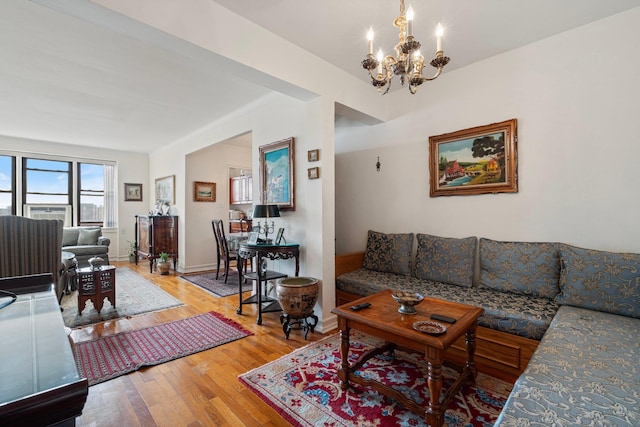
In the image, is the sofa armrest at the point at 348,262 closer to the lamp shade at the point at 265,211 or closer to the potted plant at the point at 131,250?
the lamp shade at the point at 265,211

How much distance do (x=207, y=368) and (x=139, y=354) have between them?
69 centimetres

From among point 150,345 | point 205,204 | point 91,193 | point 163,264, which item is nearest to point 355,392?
point 150,345

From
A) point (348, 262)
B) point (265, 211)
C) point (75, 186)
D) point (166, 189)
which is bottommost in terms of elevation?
point (348, 262)

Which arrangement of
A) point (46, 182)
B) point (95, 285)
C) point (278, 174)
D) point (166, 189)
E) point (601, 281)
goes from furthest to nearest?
point (166, 189)
point (46, 182)
point (278, 174)
point (95, 285)
point (601, 281)

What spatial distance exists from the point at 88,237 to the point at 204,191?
2.53 meters

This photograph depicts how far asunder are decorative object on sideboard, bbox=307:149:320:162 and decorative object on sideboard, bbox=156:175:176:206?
433cm

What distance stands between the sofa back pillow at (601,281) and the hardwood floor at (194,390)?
7.10ft

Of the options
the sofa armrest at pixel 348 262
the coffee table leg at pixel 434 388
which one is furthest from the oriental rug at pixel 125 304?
the coffee table leg at pixel 434 388

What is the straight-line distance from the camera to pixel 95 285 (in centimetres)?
335

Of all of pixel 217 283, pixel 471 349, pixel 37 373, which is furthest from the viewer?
pixel 217 283

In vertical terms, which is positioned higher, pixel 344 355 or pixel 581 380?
pixel 581 380

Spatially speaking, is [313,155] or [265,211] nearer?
[313,155]

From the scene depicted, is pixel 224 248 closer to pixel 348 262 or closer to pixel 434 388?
pixel 348 262

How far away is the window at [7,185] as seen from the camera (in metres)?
5.90
